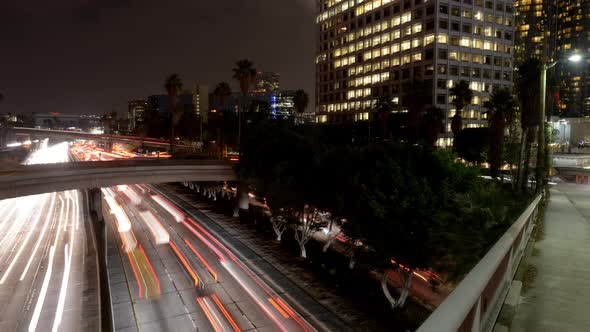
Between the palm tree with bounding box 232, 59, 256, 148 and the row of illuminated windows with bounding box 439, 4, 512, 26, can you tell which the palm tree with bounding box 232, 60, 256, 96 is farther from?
the row of illuminated windows with bounding box 439, 4, 512, 26

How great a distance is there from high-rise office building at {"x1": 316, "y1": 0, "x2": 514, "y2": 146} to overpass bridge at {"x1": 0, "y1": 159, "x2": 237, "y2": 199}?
65.0 metres

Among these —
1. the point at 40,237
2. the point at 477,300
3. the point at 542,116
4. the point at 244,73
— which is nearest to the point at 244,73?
the point at 244,73

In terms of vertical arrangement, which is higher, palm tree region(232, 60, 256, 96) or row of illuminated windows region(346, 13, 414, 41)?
row of illuminated windows region(346, 13, 414, 41)

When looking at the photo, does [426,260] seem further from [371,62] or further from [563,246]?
[371,62]

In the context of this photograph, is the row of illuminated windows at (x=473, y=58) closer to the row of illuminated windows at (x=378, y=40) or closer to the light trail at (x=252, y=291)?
the row of illuminated windows at (x=378, y=40)

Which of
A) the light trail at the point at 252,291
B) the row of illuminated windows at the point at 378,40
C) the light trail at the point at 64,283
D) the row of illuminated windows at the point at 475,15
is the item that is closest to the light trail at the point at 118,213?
the light trail at the point at 64,283

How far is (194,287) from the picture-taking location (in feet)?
101

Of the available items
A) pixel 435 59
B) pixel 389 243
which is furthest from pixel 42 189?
pixel 435 59

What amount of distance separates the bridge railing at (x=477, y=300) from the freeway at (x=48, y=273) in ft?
90.7

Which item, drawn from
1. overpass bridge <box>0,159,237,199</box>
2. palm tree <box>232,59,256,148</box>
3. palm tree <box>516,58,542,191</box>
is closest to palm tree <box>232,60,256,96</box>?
palm tree <box>232,59,256,148</box>

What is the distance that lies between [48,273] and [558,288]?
4012cm

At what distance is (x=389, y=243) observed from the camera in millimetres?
25062

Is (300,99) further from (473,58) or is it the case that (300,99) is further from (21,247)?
(21,247)

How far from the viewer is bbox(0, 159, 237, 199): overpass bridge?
120 ft
